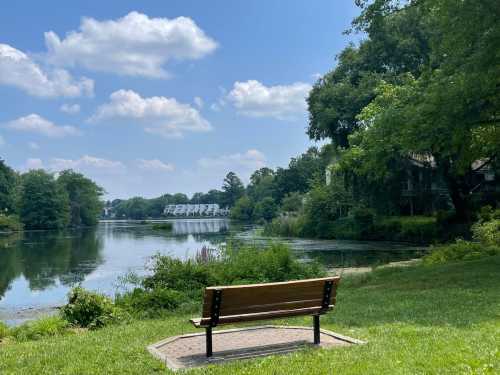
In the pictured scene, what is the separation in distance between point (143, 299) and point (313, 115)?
3660 cm

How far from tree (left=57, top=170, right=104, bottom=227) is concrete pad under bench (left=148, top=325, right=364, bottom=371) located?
Answer: 348ft

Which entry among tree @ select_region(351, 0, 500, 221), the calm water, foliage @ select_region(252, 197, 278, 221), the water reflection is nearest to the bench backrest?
tree @ select_region(351, 0, 500, 221)

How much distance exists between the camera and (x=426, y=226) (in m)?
39.3

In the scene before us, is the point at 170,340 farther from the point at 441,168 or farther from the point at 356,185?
the point at 356,185

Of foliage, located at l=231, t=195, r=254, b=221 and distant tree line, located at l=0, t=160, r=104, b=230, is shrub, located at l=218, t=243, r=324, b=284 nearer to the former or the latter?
distant tree line, located at l=0, t=160, r=104, b=230

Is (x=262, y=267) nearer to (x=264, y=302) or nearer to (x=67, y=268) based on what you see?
(x=264, y=302)

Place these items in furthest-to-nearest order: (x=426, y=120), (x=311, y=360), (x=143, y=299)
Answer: (x=426, y=120) → (x=143, y=299) → (x=311, y=360)

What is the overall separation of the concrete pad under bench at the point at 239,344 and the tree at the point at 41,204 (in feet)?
303

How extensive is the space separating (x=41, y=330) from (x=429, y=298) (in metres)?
7.17

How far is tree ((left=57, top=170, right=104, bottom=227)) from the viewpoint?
110 meters

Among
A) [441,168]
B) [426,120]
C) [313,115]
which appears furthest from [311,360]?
[313,115]

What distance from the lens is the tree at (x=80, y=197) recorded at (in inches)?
4326

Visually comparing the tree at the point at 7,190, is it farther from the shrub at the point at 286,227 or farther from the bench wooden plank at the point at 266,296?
the bench wooden plank at the point at 266,296

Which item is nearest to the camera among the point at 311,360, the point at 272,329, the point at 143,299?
the point at 311,360
